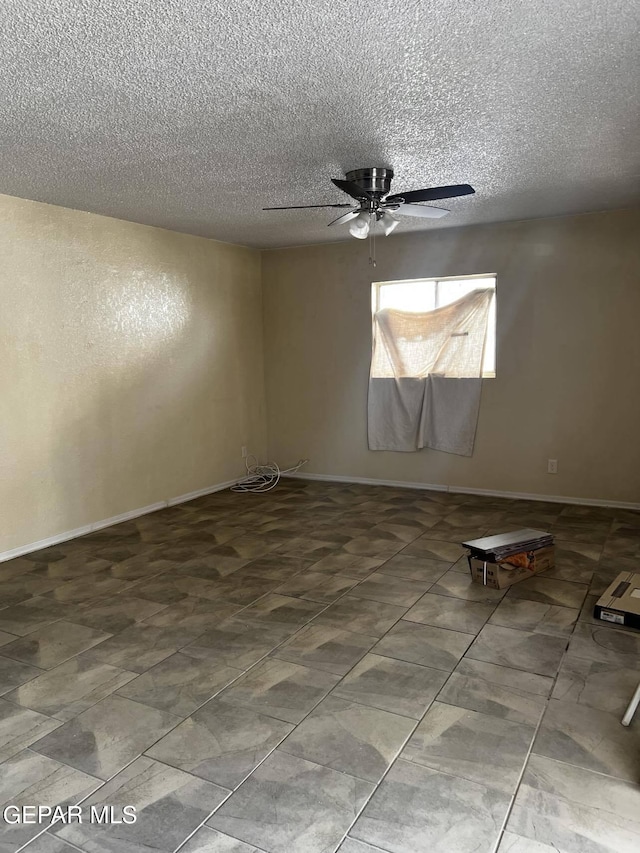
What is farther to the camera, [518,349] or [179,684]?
[518,349]

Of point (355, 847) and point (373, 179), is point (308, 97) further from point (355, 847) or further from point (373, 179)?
point (355, 847)

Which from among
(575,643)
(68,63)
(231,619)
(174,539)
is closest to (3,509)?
(174,539)

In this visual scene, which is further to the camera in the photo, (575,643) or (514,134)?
(514,134)

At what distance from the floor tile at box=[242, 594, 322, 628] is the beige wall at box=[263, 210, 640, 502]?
9.03 ft

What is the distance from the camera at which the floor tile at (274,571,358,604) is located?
10.8ft

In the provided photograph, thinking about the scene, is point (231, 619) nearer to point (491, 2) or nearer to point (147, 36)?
point (147, 36)

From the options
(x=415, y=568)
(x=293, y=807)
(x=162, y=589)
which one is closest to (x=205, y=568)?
(x=162, y=589)

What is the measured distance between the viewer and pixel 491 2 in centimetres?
187

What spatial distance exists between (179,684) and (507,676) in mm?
1275

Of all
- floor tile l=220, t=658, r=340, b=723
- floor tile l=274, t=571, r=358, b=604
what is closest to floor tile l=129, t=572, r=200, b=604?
floor tile l=274, t=571, r=358, b=604

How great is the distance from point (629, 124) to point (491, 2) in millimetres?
1422

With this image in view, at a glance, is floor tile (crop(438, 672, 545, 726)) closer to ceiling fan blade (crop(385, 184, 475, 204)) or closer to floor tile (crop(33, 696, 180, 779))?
floor tile (crop(33, 696, 180, 779))

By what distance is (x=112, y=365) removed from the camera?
4691mm

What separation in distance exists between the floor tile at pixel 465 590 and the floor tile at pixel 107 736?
1619 millimetres
